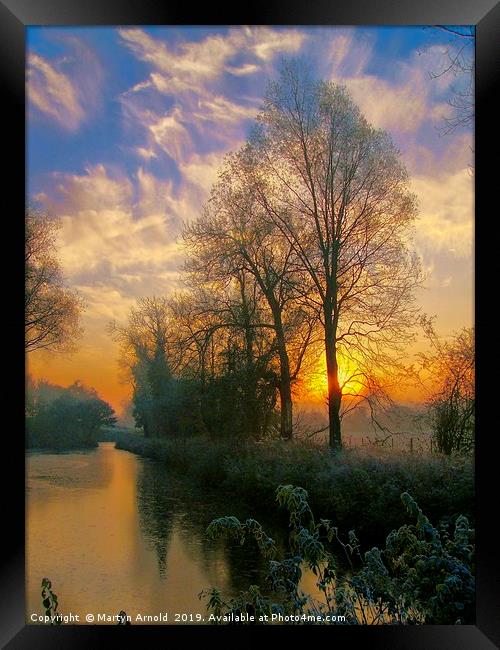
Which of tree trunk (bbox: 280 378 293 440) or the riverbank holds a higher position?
tree trunk (bbox: 280 378 293 440)

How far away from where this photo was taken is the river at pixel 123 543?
132 inches

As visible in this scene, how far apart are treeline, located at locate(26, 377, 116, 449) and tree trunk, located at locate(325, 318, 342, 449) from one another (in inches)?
59.2

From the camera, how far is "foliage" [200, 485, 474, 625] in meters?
3.30

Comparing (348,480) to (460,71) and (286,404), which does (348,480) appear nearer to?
(286,404)

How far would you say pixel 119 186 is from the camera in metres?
3.58

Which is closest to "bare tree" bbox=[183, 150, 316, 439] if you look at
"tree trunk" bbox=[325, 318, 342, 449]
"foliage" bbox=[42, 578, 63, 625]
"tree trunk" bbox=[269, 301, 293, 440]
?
"tree trunk" bbox=[269, 301, 293, 440]

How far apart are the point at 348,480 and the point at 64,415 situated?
198 centimetres

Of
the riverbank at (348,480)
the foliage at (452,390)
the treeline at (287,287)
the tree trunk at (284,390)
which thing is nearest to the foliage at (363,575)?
the riverbank at (348,480)

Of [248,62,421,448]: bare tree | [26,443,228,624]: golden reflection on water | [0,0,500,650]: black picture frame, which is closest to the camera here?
[0,0,500,650]: black picture frame

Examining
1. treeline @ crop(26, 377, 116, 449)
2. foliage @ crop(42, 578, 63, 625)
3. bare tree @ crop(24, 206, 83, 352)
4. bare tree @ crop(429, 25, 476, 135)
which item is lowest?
foliage @ crop(42, 578, 63, 625)

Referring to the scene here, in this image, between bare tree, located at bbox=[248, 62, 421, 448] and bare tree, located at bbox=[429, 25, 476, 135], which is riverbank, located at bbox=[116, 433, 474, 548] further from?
bare tree, located at bbox=[429, 25, 476, 135]

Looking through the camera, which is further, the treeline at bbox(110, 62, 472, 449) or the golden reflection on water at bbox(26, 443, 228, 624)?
the treeline at bbox(110, 62, 472, 449)
